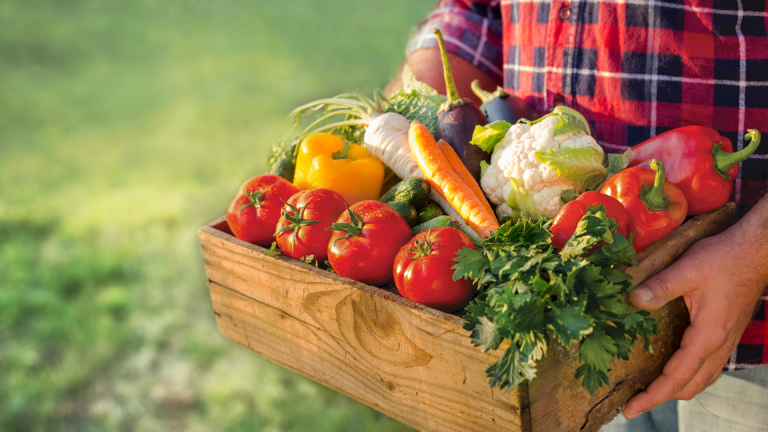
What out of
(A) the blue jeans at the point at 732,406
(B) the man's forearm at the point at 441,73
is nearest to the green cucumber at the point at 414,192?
(B) the man's forearm at the point at 441,73

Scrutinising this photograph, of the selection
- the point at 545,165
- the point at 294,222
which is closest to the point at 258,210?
A: the point at 294,222

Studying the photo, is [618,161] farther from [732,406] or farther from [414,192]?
[732,406]

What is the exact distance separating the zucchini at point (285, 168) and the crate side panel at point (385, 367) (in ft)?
1.13

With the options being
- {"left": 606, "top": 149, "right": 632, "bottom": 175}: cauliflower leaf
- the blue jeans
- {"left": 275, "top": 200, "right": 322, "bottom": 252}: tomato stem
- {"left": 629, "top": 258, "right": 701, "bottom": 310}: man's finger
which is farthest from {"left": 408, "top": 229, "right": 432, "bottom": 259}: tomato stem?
the blue jeans

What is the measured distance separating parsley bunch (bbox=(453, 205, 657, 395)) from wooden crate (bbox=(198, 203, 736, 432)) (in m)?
0.04

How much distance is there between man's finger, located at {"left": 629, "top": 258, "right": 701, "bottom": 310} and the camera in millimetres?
1012

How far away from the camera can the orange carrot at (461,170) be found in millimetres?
1298

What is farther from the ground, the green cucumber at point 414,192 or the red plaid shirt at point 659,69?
the red plaid shirt at point 659,69

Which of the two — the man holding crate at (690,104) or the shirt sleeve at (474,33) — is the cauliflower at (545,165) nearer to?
the man holding crate at (690,104)

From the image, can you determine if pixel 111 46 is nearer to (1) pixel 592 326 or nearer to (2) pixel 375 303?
(2) pixel 375 303

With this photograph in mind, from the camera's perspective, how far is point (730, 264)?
1106mm

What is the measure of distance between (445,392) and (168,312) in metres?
2.77

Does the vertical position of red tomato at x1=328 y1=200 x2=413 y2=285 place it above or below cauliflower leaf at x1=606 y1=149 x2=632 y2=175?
below

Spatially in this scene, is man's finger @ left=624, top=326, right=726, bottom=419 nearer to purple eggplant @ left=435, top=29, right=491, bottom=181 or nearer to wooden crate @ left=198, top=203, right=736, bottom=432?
wooden crate @ left=198, top=203, right=736, bottom=432
